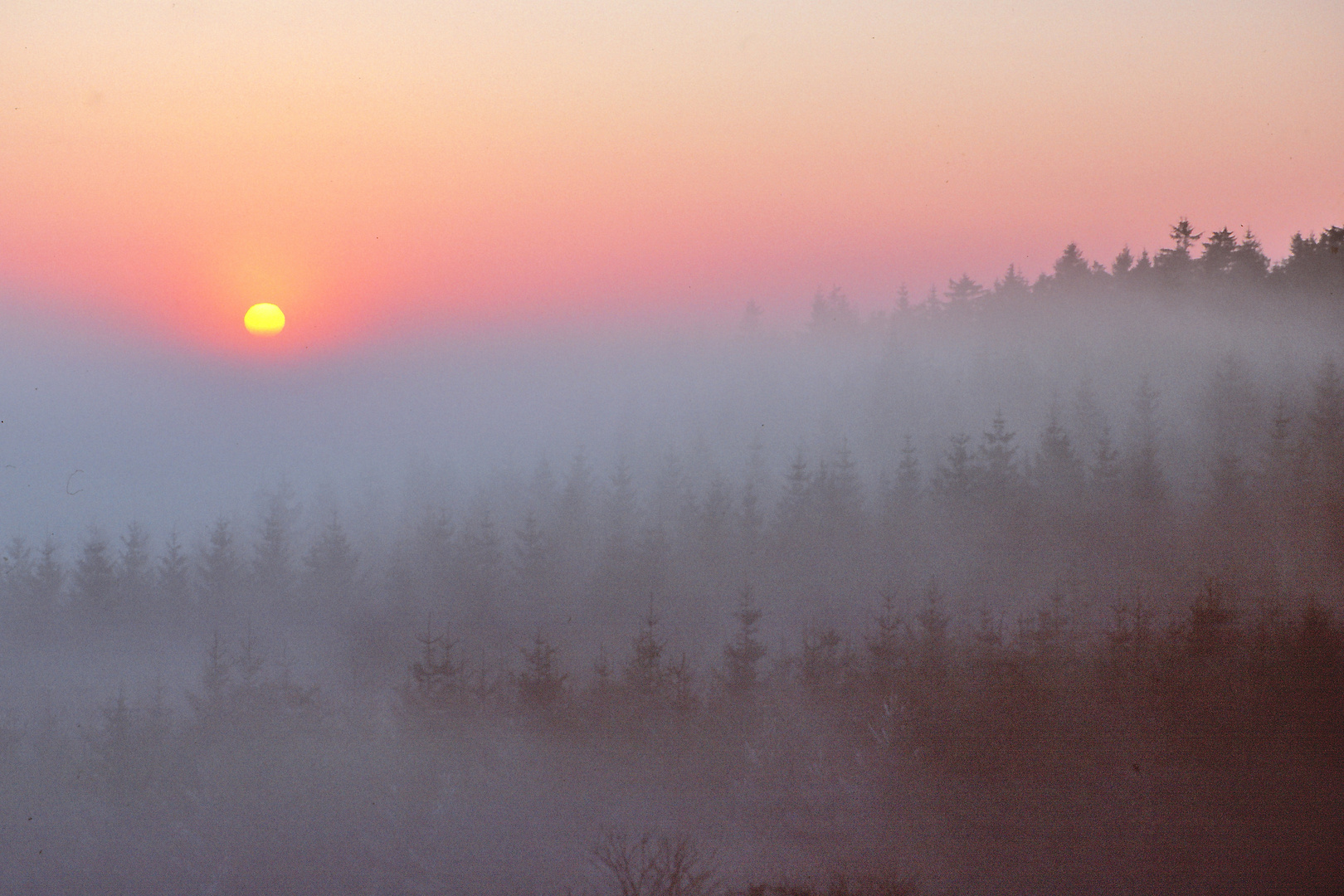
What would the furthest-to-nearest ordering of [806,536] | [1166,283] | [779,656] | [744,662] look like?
[1166,283] < [806,536] < [779,656] < [744,662]

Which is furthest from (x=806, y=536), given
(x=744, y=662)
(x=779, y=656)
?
(x=744, y=662)

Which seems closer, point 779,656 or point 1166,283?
point 779,656

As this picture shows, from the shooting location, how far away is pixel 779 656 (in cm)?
4412

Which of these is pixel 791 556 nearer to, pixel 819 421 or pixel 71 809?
pixel 819 421

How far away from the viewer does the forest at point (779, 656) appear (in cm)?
2970

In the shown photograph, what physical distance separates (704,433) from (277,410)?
144 ft

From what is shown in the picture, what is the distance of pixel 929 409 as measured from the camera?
73.0 m

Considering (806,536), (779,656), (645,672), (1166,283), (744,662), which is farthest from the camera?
(1166,283)

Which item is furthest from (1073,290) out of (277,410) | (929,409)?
(277,410)

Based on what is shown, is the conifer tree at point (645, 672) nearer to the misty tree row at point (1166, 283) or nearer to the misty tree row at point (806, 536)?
the misty tree row at point (806, 536)

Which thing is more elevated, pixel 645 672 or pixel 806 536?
pixel 806 536

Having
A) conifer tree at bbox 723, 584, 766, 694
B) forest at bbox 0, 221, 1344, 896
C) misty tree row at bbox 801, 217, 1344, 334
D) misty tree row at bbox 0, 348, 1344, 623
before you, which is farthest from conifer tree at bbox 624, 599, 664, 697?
misty tree row at bbox 801, 217, 1344, 334

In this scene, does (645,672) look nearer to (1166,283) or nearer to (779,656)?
(779,656)

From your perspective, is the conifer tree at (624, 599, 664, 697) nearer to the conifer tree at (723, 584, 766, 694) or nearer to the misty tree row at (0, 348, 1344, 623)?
the conifer tree at (723, 584, 766, 694)
